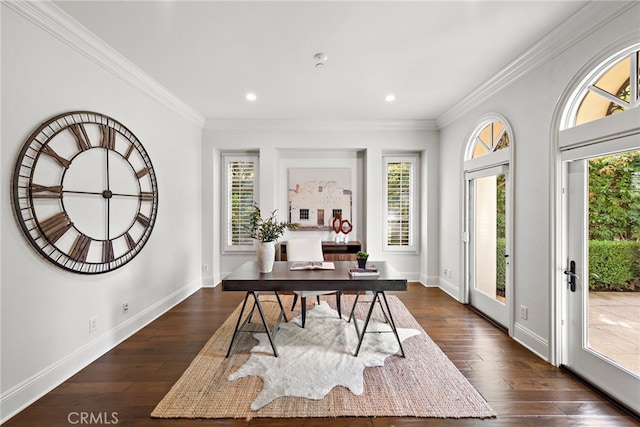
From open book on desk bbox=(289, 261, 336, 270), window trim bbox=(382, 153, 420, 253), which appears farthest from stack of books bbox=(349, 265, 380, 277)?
window trim bbox=(382, 153, 420, 253)

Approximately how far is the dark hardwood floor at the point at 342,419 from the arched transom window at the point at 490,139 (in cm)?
204

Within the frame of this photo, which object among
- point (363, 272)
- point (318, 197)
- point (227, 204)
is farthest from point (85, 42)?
point (318, 197)

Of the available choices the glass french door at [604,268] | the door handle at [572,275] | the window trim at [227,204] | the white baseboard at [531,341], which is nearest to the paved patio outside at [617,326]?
the glass french door at [604,268]

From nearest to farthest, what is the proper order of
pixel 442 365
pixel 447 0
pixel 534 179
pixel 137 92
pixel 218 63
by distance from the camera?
pixel 447 0 < pixel 442 365 < pixel 534 179 < pixel 218 63 < pixel 137 92

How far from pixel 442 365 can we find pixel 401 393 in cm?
58

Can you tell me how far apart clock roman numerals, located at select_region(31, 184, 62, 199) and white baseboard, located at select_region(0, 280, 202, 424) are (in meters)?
1.22

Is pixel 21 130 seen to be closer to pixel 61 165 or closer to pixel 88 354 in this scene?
pixel 61 165

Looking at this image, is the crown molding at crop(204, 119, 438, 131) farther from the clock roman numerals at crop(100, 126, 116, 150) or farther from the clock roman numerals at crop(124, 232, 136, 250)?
the clock roman numerals at crop(124, 232, 136, 250)

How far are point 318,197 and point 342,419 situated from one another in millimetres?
3780

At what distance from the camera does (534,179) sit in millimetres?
2842

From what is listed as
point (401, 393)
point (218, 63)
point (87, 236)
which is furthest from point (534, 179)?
point (87, 236)

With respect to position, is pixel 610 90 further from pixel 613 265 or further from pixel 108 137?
pixel 108 137

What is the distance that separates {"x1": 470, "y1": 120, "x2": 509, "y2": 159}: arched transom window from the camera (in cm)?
346

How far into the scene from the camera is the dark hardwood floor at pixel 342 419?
192cm
